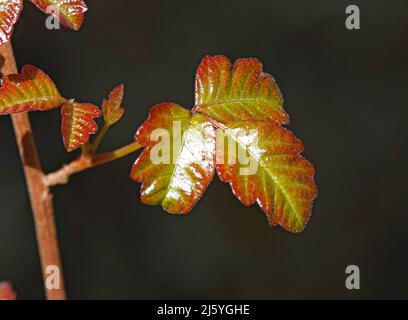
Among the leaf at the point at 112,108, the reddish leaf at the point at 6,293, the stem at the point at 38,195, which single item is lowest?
the reddish leaf at the point at 6,293

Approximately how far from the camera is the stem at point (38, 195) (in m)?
0.90

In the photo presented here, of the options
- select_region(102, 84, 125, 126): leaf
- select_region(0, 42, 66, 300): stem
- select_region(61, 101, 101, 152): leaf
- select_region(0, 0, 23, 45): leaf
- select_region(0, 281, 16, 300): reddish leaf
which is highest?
select_region(0, 0, 23, 45): leaf

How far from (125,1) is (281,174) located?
1.49 meters

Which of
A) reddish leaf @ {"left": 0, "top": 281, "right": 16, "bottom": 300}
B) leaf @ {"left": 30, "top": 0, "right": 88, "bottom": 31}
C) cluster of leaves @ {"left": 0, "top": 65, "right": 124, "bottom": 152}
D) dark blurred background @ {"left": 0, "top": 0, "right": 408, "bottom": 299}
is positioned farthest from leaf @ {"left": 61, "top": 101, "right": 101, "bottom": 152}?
dark blurred background @ {"left": 0, "top": 0, "right": 408, "bottom": 299}

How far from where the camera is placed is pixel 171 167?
79cm

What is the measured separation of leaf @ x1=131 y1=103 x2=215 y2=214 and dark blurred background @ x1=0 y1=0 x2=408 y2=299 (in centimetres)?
137

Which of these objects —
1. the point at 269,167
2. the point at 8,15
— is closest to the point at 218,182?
the point at 269,167

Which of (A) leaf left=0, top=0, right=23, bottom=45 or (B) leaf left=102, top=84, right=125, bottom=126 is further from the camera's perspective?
(B) leaf left=102, top=84, right=125, bottom=126

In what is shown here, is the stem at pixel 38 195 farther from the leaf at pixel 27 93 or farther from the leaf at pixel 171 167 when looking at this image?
the leaf at pixel 171 167

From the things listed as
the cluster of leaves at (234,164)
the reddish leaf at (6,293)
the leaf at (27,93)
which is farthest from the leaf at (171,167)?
the reddish leaf at (6,293)

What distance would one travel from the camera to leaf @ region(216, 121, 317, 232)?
0.81 meters

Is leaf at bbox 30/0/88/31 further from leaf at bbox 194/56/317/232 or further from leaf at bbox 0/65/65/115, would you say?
leaf at bbox 194/56/317/232
